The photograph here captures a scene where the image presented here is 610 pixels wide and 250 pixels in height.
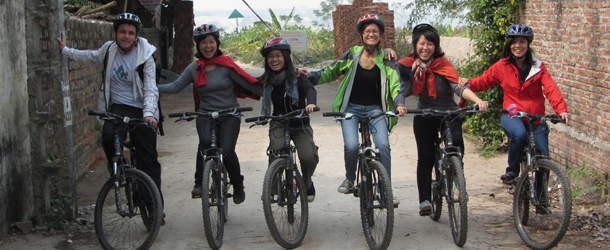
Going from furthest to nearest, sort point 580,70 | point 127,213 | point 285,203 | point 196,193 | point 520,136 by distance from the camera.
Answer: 1. point 580,70
2. point 196,193
3. point 520,136
4. point 285,203
5. point 127,213

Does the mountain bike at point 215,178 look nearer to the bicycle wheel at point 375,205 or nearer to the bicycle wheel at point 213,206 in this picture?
the bicycle wheel at point 213,206

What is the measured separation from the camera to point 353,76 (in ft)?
17.6

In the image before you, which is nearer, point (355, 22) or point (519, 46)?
point (519, 46)

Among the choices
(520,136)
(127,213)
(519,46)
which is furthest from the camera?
(519,46)

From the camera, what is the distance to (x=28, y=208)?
543cm

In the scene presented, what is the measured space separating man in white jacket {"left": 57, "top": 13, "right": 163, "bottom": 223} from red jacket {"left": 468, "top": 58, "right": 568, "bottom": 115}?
2949mm

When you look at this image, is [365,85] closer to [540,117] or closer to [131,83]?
[540,117]

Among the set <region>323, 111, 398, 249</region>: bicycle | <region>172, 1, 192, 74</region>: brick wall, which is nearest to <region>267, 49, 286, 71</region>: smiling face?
<region>323, 111, 398, 249</region>: bicycle

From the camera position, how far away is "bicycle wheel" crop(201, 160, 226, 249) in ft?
15.4

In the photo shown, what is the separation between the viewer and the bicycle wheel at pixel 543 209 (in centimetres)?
454

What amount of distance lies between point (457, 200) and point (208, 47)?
2581 millimetres

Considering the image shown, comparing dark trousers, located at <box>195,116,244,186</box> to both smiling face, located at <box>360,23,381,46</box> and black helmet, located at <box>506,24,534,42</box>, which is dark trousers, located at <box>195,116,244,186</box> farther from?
black helmet, located at <box>506,24,534,42</box>

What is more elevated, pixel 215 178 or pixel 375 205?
Result: pixel 215 178

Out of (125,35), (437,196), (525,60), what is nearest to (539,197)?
(437,196)
